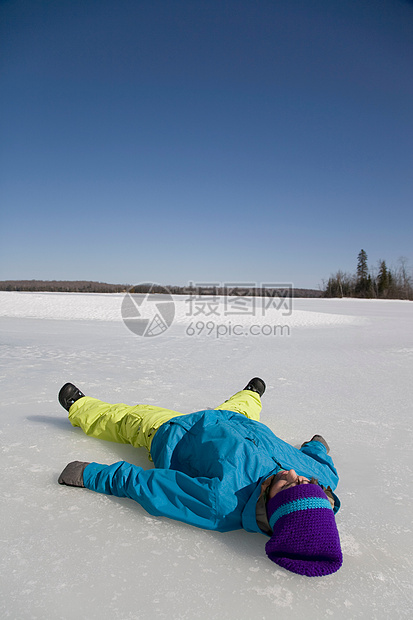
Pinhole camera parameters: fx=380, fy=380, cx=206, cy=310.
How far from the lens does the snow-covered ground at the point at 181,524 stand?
1.11 metres

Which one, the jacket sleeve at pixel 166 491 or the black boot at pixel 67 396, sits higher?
the black boot at pixel 67 396

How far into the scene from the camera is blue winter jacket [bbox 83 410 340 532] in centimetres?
139

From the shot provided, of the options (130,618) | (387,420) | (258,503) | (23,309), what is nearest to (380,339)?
(387,420)

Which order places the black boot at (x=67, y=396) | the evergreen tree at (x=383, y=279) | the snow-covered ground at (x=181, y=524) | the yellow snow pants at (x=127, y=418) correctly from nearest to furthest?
the snow-covered ground at (x=181, y=524)
the yellow snow pants at (x=127, y=418)
the black boot at (x=67, y=396)
the evergreen tree at (x=383, y=279)

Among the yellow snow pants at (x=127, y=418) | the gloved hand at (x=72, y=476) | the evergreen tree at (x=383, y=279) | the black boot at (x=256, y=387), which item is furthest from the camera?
the evergreen tree at (x=383, y=279)

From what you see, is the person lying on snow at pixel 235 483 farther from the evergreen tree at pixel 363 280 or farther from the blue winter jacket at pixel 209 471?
the evergreen tree at pixel 363 280

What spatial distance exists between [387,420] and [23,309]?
11.2 metres

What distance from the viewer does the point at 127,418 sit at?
84.4 inches

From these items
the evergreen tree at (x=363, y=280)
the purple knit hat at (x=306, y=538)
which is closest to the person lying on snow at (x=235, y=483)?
the purple knit hat at (x=306, y=538)

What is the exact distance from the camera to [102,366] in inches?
169

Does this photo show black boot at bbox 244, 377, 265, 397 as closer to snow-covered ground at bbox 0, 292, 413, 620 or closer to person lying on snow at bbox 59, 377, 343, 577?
snow-covered ground at bbox 0, 292, 413, 620

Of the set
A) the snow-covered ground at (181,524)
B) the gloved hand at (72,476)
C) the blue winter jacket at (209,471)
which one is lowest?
the snow-covered ground at (181,524)

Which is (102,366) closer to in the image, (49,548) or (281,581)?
(49,548)

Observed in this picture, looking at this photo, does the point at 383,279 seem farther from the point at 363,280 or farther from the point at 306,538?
the point at 306,538
